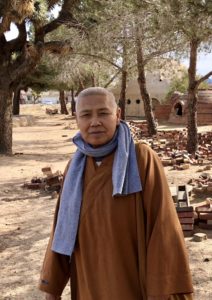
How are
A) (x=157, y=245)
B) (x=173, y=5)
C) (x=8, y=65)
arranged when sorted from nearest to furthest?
1. (x=157, y=245)
2. (x=173, y=5)
3. (x=8, y=65)

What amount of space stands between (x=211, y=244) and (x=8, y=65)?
1005cm

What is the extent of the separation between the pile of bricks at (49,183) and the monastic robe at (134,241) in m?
5.89

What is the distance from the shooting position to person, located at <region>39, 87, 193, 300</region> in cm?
203

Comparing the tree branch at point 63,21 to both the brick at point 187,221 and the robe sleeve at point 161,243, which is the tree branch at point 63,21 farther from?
the robe sleeve at point 161,243

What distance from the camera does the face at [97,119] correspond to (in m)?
2.19

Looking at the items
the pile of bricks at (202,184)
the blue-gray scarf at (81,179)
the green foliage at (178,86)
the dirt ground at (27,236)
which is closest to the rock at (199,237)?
the dirt ground at (27,236)

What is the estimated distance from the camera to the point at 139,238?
2.05m

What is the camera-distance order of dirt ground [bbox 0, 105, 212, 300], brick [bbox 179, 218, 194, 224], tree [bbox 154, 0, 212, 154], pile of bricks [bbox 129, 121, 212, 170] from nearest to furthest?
dirt ground [bbox 0, 105, 212, 300] < brick [bbox 179, 218, 194, 224] < tree [bbox 154, 0, 212, 154] < pile of bricks [bbox 129, 121, 212, 170]

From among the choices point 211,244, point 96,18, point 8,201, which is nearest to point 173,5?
point 211,244

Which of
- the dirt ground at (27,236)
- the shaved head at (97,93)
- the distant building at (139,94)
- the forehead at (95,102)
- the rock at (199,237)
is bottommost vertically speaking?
the dirt ground at (27,236)

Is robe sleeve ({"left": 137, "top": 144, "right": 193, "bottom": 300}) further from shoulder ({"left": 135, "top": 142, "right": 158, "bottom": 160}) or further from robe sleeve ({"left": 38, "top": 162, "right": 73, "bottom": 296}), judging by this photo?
robe sleeve ({"left": 38, "top": 162, "right": 73, "bottom": 296})

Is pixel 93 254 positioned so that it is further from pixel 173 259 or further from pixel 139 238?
pixel 173 259

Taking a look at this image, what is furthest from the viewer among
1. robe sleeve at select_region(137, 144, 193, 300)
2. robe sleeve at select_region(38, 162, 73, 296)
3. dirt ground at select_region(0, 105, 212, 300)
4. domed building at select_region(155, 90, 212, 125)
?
domed building at select_region(155, 90, 212, 125)

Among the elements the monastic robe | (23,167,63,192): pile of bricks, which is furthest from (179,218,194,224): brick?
the monastic robe
